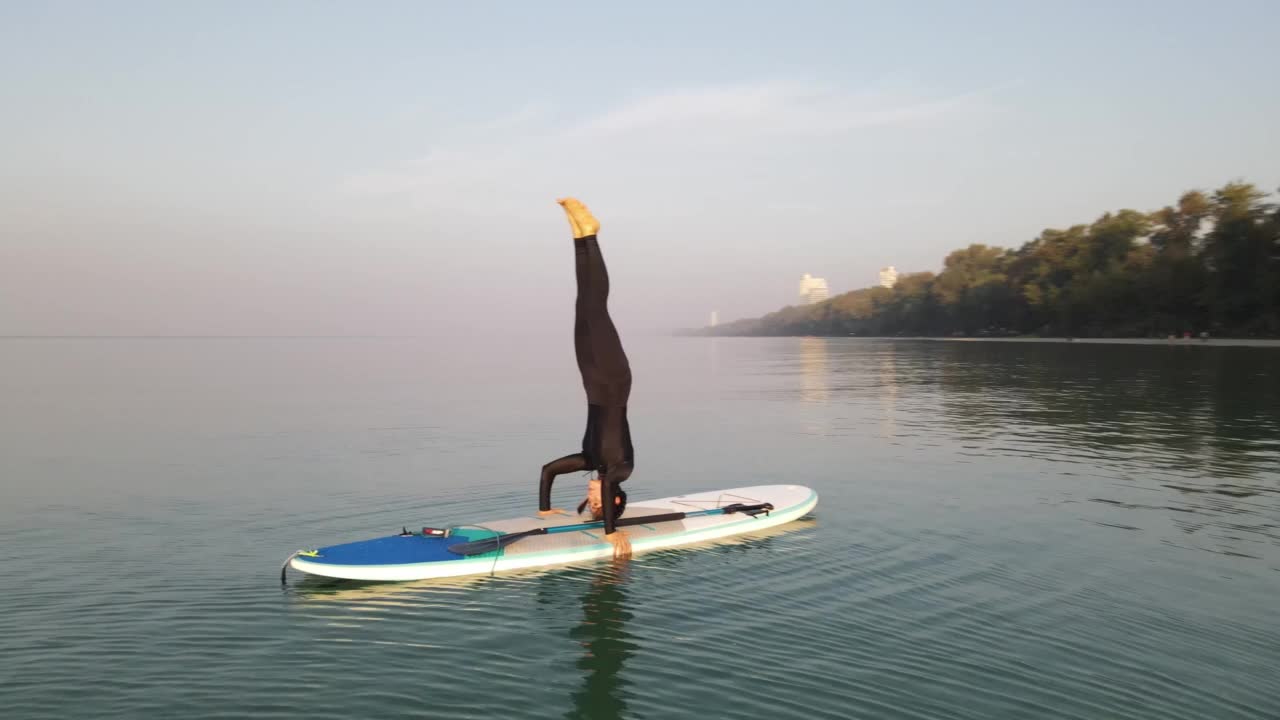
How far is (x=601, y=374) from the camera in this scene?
11250mm

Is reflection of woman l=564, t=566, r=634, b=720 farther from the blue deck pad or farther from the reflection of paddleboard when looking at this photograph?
the blue deck pad

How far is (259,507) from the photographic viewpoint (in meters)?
15.3

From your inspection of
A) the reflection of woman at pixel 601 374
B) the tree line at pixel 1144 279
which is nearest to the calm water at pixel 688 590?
the reflection of woman at pixel 601 374

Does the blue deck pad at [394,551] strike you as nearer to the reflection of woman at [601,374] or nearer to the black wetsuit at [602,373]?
the reflection of woman at [601,374]

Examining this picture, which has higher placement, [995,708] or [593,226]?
[593,226]

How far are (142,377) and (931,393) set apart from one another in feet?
178

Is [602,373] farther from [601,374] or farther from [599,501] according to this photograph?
[599,501]

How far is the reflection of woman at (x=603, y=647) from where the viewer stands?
7.11 metres

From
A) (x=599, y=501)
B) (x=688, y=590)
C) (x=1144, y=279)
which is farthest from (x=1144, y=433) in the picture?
(x=1144, y=279)

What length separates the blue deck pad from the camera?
10.0 m

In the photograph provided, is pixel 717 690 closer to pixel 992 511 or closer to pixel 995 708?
pixel 995 708

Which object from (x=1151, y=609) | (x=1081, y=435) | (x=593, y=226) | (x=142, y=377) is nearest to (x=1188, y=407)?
(x=1081, y=435)

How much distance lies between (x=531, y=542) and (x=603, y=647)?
114 inches

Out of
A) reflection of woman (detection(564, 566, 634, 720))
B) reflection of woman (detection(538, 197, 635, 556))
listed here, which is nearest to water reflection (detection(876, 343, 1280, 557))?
reflection of woman (detection(538, 197, 635, 556))
